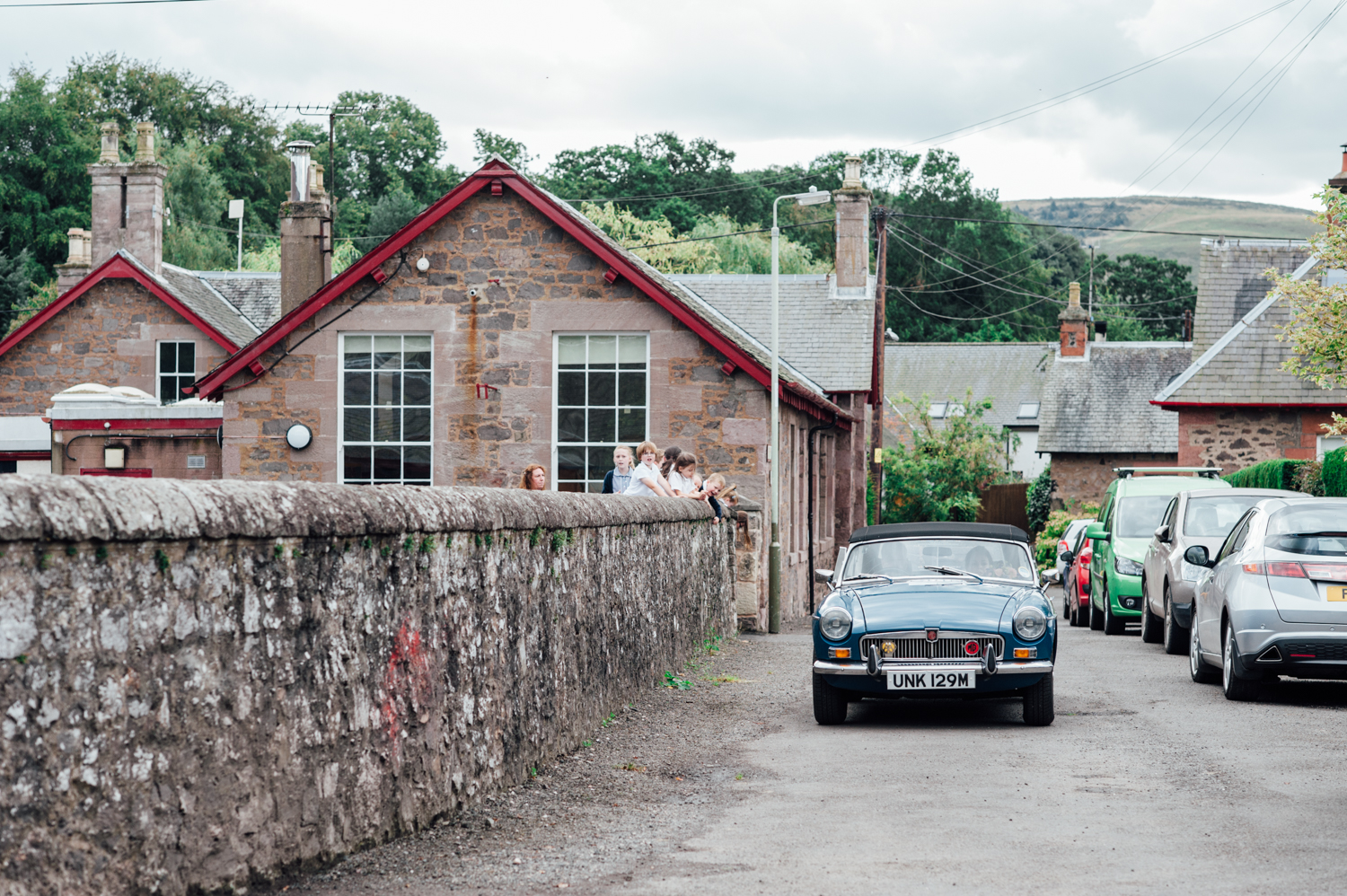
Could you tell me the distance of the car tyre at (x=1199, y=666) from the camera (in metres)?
13.0

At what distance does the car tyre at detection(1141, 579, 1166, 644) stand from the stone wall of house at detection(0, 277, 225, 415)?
2210 centimetres

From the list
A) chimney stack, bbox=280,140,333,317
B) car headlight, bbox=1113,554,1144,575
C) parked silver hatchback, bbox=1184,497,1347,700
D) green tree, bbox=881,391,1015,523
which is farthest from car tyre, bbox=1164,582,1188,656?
green tree, bbox=881,391,1015,523

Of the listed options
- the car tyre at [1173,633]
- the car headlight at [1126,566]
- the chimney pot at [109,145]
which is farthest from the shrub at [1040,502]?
the car tyre at [1173,633]

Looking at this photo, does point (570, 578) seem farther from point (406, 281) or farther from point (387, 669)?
point (406, 281)

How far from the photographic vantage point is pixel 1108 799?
755 cm

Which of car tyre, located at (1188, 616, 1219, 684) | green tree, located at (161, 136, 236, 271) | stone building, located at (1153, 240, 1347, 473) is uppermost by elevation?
green tree, located at (161, 136, 236, 271)

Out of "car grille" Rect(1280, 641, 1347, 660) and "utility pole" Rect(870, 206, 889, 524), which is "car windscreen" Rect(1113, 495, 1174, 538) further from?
"utility pole" Rect(870, 206, 889, 524)

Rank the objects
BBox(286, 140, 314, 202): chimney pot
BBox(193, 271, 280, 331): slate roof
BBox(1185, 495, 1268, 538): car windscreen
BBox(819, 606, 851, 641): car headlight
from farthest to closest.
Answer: BBox(193, 271, 280, 331): slate roof, BBox(286, 140, 314, 202): chimney pot, BBox(1185, 495, 1268, 538): car windscreen, BBox(819, 606, 851, 641): car headlight

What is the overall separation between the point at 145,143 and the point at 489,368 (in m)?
17.2

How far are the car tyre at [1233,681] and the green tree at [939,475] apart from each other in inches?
1319

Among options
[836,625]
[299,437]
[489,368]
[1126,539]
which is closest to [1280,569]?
[836,625]

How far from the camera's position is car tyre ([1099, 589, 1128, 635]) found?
1966 centimetres

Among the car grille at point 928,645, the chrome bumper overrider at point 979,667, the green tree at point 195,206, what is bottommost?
the chrome bumper overrider at point 979,667

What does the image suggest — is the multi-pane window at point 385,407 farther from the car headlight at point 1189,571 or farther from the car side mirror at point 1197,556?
the car side mirror at point 1197,556
